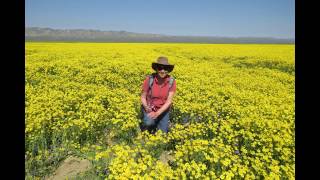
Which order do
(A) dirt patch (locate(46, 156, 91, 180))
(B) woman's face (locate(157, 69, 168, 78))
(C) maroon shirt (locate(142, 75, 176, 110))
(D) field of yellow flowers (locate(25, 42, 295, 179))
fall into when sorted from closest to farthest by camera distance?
1. (D) field of yellow flowers (locate(25, 42, 295, 179))
2. (A) dirt patch (locate(46, 156, 91, 180))
3. (B) woman's face (locate(157, 69, 168, 78))
4. (C) maroon shirt (locate(142, 75, 176, 110))

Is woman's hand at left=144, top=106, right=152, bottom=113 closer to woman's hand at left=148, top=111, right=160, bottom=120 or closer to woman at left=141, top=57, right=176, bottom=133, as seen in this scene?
woman at left=141, top=57, right=176, bottom=133

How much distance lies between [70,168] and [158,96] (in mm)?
2256

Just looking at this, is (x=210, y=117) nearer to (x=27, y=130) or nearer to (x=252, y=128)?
(x=252, y=128)

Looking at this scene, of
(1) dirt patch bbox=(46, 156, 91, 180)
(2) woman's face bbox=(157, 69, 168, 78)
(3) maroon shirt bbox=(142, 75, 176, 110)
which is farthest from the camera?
(3) maroon shirt bbox=(142, 75, 176, 110)

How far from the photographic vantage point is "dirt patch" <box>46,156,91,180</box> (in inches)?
240

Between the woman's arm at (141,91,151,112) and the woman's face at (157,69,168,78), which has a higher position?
the woman's face at (157,69,168,78)

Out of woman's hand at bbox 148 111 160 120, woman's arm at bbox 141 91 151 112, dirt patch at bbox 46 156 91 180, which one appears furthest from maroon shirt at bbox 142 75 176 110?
dirt patch at bbox 46 156 91 180

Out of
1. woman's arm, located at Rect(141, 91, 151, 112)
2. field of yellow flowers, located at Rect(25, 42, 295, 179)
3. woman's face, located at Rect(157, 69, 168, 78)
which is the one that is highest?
woman's face, located at Rect(157, 69, 168, 78)

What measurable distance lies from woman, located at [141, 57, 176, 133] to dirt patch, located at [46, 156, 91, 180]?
1.54m

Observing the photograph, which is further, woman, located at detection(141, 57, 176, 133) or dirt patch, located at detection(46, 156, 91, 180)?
woman, located at detection(141, 57, 176, 133)

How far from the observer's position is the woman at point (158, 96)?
278 inches

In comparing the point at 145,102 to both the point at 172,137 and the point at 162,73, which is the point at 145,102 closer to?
the point at 162,73

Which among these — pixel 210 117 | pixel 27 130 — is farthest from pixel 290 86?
pixel 27 130

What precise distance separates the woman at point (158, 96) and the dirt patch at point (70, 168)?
154 centimetres
